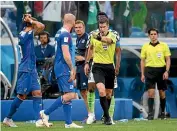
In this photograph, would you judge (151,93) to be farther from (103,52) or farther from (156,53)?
(103,52)

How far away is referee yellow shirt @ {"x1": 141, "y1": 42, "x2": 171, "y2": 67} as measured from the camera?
18000 mm

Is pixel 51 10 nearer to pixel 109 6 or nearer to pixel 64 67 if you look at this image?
pixel 109 6

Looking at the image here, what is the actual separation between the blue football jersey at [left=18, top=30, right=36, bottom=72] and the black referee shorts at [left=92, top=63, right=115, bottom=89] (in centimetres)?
124

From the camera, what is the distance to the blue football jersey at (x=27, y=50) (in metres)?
14.2

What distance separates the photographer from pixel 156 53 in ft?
59.1

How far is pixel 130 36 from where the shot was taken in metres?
19.8

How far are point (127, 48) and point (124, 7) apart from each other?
1035mm

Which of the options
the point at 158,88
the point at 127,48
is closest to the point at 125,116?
the point at 158,88

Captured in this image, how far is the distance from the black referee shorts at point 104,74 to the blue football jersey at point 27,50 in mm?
1241

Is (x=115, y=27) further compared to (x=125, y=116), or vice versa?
(x=115, y=27)

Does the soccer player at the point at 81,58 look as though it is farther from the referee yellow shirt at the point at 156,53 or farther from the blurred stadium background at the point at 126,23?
the blurred stadium background at the point at 126,23

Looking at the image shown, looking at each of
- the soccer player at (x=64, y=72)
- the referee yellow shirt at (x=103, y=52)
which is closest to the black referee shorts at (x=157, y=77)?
the referee yellow shirt at (x=103, y=52)

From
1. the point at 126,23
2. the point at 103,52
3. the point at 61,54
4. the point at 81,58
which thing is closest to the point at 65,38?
the point at 61,54

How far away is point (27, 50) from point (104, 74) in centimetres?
160
